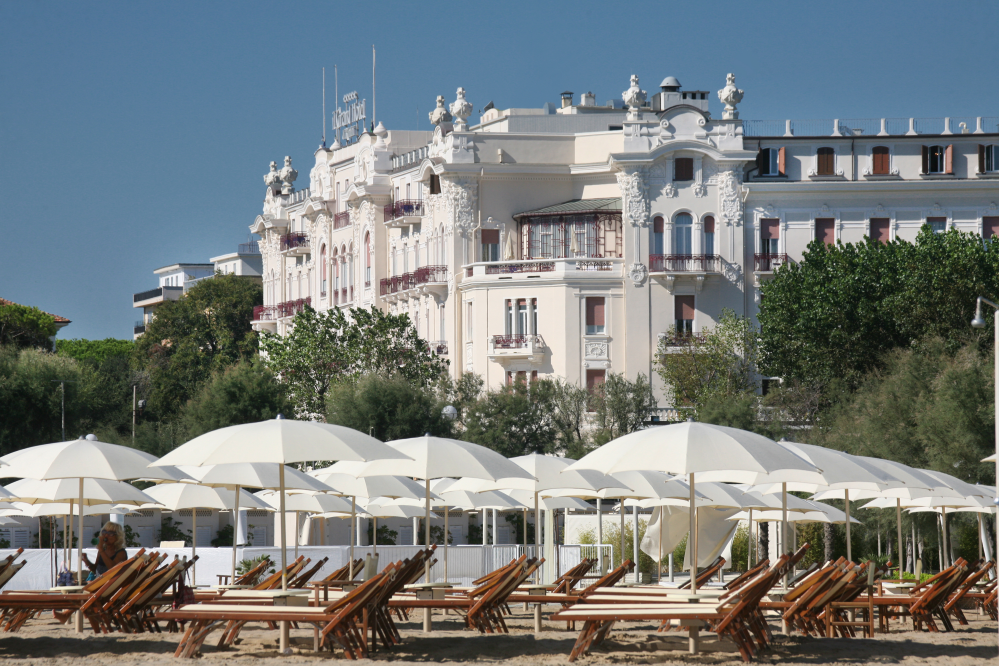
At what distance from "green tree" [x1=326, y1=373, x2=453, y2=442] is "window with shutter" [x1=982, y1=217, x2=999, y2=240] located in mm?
25402

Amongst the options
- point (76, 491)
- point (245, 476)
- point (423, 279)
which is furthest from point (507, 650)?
point (423, 279)

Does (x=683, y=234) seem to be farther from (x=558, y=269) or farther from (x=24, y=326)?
(x=24, y=326)

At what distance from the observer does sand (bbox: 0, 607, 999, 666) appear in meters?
17.7

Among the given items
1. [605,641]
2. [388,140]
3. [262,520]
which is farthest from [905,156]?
[605,641]

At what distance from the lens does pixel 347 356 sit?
66625 mm

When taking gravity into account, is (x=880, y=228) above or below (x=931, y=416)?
above

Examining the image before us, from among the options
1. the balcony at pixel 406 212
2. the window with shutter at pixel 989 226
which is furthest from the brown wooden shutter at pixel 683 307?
the balcony at pixel 406 212

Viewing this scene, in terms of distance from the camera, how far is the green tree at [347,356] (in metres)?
66.4

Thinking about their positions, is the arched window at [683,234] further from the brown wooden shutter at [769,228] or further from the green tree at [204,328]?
the green tree at [204,328]

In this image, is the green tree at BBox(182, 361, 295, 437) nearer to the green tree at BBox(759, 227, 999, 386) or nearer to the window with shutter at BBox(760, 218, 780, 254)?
the green tree at BBox(759, 227, 999, 386)

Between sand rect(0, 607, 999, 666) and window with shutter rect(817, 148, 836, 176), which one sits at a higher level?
window with shutter rect(817, 148, 836, 176)

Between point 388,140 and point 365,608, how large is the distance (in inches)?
2479

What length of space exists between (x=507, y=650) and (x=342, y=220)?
6515 cm

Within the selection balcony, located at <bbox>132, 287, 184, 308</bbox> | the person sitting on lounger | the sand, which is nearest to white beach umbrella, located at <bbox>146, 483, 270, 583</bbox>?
the person sitting on lounger
